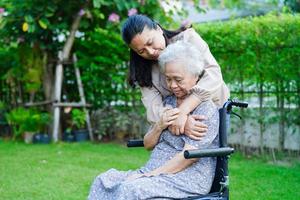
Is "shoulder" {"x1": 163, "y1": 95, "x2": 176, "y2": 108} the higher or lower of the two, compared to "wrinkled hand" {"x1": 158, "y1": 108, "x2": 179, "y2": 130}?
higher

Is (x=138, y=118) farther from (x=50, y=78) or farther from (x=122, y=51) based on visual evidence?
(x=50, y=78)

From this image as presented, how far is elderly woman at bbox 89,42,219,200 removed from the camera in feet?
8.64

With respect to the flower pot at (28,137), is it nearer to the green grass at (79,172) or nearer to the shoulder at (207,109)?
the green grass at (79,172)

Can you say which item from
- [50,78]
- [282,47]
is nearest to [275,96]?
[282,47]

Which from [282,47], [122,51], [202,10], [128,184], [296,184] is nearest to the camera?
[128,184]

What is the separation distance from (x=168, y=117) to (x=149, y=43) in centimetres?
39

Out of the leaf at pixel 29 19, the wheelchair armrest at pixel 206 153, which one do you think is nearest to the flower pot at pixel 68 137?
the leaf at pixel 29 19

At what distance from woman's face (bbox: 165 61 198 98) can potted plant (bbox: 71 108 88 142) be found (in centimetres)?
531

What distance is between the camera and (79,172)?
18.6 ft

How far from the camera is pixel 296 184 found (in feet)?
16.4

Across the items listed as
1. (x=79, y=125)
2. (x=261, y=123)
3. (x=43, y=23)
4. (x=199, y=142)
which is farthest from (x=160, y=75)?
(x=79, y=125)

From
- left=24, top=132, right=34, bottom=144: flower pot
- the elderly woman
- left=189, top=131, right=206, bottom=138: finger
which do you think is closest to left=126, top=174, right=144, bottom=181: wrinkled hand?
the elderly woman

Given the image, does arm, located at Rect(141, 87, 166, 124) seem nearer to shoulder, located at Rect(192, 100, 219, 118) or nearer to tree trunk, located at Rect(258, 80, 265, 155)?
shoulder, located at Rect(192, 100, 219, 118)

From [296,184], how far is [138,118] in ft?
11.0
